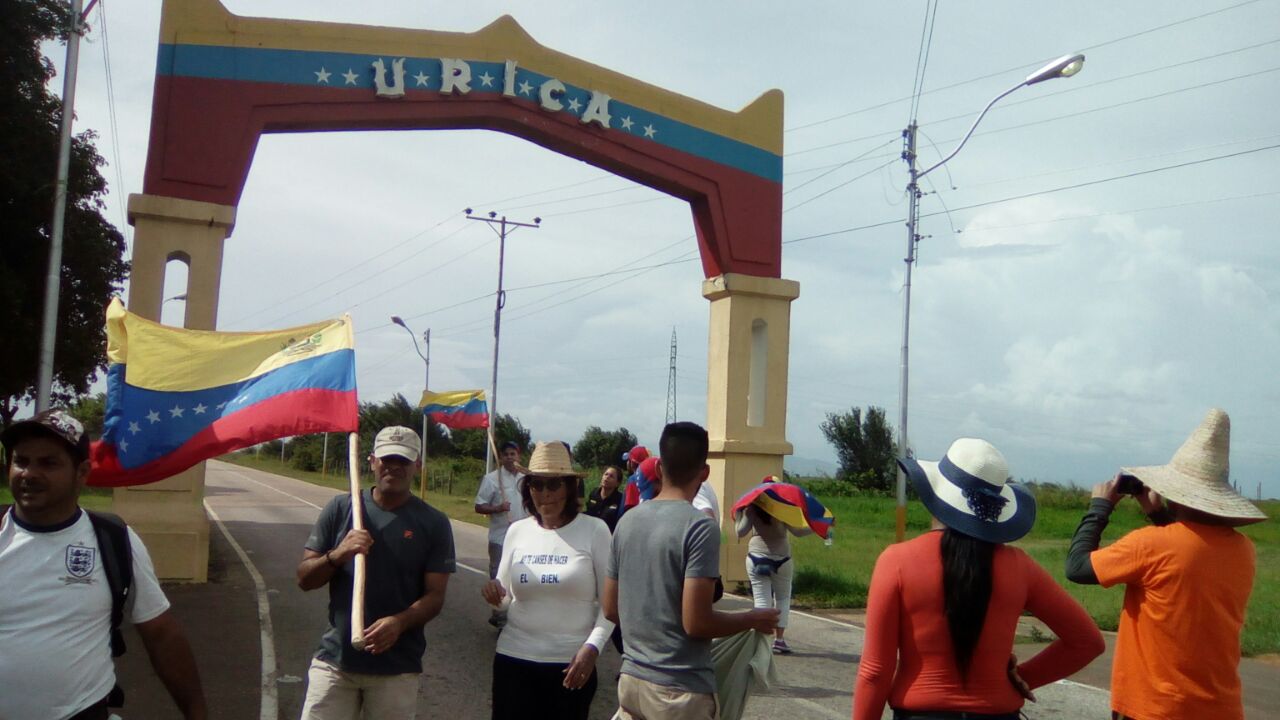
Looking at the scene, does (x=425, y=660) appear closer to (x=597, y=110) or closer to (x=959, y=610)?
(x=959, y=610)

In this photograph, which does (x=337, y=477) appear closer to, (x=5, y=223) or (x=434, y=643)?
(x=5, y=223)

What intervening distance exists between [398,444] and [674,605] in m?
1.42

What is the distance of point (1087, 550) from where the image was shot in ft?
13.1

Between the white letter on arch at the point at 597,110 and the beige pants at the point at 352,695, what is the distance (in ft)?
35.5

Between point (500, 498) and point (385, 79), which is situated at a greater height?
point (385, 79)

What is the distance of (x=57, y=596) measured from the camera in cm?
300

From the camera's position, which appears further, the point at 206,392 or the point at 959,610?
the point at 206,392

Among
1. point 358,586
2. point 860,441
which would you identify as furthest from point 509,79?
point 860,441

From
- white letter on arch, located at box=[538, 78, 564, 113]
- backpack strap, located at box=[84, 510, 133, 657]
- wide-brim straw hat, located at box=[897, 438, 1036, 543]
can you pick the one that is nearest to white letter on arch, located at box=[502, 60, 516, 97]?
white letter on arch, located at box=[538, 78, 564, 113]

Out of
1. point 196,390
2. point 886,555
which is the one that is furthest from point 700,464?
point 196,390

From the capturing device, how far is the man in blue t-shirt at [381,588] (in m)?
4.31

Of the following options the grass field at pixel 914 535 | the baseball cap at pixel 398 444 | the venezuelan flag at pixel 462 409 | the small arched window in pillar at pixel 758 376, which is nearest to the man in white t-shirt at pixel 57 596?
the baseball cap at pixel 398 444

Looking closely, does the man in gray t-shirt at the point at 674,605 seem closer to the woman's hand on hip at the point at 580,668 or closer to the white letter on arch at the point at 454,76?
the woman's hand on hip at the point at 580,668

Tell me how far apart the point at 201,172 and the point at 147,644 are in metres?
10.0
